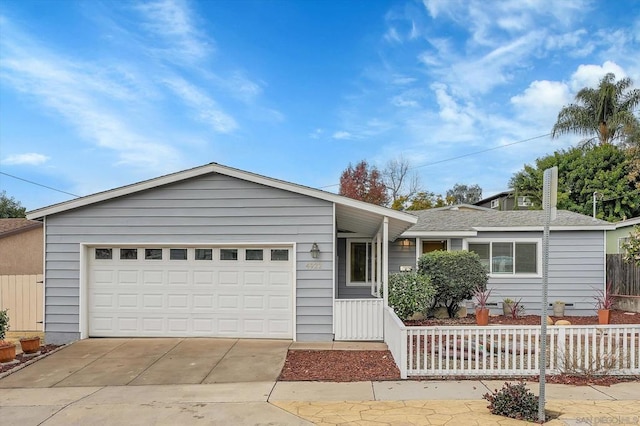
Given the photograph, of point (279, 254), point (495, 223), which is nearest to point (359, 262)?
point (495, 223)

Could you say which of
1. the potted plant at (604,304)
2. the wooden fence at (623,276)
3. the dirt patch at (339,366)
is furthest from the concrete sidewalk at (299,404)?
the wooden fence at (623,276)

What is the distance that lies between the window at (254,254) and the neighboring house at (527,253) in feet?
17.8

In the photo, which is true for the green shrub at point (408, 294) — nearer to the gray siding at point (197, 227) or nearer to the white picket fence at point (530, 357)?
the gray siding at point (197, 227)

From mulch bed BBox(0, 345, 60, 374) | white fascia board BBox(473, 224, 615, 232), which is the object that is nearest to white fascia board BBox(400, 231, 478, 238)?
white fascia board BBox(473, 224, 615, 232)

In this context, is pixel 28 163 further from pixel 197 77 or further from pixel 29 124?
pixel 197 77

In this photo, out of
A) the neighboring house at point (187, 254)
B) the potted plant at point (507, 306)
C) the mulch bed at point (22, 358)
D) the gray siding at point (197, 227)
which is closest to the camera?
the mulch bed at point (22, 358)

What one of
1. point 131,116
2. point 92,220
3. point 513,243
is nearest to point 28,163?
point 131,116

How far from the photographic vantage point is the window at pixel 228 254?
30.7 ft

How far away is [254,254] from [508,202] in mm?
29433

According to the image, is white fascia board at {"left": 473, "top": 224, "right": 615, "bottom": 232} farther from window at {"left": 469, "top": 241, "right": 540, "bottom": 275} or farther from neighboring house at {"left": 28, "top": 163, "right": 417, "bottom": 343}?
neighboring house at {"left": 28, "top": 163, "right": 417, "bottom": 343}

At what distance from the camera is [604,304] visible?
468 inches

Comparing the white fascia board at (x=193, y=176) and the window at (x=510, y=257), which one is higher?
the white fascia board at (x=193, y=176)

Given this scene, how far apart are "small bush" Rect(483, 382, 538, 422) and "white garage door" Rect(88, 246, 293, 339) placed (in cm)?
506

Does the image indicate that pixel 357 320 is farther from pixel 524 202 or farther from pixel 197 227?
pixel 524 202
